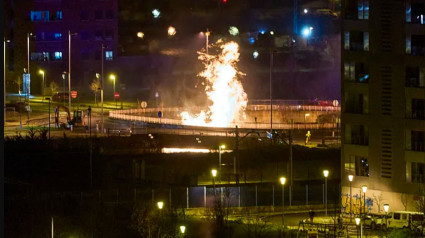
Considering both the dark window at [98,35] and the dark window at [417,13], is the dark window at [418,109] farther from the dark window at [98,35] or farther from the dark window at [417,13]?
the dark window at [98,35]

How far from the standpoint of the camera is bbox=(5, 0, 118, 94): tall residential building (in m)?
82.2

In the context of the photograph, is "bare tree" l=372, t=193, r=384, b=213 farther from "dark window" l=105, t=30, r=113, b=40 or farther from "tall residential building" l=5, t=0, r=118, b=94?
"dark window" l=105, t=30, r=113, b=40

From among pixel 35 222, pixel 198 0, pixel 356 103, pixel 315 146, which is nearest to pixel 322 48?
pixel 198 0

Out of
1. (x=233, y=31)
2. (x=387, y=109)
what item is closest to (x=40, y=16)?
(x=233, y=31)

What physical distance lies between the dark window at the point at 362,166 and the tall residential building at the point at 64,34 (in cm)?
5066

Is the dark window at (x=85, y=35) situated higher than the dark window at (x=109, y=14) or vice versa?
the dark window at (x=109, y=14)

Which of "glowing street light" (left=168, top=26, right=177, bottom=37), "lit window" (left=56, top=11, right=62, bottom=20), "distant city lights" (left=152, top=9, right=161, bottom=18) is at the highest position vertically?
"distant city lights" (left=152, top=9, right=161, bottom=18)

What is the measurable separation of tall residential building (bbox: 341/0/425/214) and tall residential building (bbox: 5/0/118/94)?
50.4 metres

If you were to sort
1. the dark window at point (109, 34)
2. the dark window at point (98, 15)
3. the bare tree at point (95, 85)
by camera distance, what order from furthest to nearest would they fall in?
the dark window at point (109, 34)
the dark window at point (98, 15)
the bare tree at point (95, 85)

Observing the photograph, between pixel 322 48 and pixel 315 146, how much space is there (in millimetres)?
47110

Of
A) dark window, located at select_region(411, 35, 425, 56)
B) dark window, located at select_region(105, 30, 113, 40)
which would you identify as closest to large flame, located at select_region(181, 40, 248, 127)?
dark window, located at select_region(105, 30, 113, 40)

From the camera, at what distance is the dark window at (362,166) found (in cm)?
3347

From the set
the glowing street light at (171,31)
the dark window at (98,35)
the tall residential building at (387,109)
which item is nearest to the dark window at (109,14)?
the dark window at (98,35)

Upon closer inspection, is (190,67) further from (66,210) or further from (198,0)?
(66,210)
